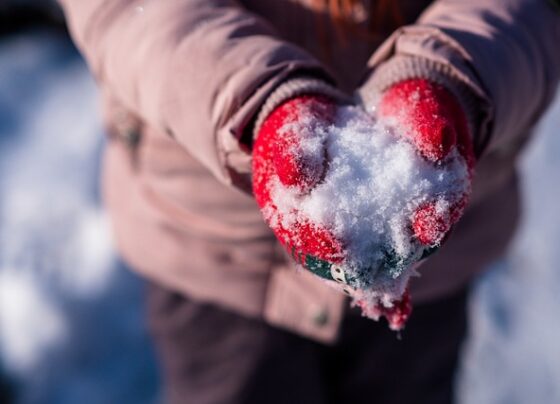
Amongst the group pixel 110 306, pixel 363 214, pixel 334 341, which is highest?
pixel 363 214

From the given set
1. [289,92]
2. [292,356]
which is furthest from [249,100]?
[292,356]

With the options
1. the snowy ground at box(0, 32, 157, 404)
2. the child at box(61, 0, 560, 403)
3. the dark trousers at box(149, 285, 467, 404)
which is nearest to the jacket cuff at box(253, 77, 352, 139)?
the child at box(61, 0, 560, 403)

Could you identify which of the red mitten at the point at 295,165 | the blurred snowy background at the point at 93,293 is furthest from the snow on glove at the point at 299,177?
the blurred snowy background at the point at 93,293

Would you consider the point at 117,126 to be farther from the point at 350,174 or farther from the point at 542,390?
the point at 542,390

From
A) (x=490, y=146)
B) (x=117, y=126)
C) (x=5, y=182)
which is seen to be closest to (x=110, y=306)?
(x=5, y=182)

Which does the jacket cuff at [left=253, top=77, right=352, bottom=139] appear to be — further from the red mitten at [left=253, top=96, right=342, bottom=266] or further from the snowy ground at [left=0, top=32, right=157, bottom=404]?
the snowy ground at [left=0, top=32, right=157, bottom=404]

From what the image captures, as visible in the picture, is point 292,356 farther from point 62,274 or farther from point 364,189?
point 62,274
